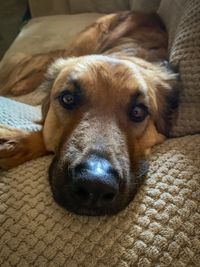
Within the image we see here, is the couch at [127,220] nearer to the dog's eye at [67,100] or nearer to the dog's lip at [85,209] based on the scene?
the dog's lip at [85,209]

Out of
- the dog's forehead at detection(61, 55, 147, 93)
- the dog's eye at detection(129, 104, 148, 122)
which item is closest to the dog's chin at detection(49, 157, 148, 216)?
the dog's eye at detection(129, 104, 148, 122)

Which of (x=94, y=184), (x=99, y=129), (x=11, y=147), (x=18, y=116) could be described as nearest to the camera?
(x=94, y=184)

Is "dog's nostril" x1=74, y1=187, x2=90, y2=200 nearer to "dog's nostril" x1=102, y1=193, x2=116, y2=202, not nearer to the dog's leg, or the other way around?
"dog's nostril" x1=102, y1=193, x2=116, y2=202

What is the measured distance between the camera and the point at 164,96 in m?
1.67

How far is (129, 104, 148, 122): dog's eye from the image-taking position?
144 centimetres

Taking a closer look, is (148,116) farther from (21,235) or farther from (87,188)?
(21,235)

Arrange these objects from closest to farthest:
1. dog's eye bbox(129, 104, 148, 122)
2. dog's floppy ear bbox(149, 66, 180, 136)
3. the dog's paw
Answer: the dog's paw
dog's eye bbox(129, 104, 148, 122)
dog's floppy ear bbox(149, 66, 180, 136)

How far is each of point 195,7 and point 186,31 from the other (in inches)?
4.3

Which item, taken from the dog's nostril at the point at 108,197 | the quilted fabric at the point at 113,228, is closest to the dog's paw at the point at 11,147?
the quilted fabric at the point at 113,228

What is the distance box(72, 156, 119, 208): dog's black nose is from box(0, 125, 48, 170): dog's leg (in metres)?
0.32

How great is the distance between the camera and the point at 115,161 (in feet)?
3.77

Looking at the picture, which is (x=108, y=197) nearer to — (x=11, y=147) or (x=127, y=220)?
(x=127, y=220)

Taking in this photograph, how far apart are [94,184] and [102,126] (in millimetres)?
310

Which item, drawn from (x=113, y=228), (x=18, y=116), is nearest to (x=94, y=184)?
(x=113, y=228)
